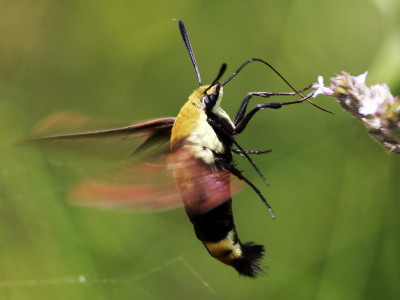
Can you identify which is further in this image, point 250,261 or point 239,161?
point 239,161

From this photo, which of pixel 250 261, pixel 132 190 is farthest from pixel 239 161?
pixel 132 190

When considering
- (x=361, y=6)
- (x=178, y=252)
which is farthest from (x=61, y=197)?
(x=361, y=6)

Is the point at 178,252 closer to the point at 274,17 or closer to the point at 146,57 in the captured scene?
the point at 146,57

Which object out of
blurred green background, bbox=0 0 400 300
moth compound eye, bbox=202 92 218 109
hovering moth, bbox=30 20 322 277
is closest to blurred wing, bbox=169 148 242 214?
hovering moth, bbox=30 20 322 277

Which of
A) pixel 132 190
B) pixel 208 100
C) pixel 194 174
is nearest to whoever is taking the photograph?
pixel 132 190

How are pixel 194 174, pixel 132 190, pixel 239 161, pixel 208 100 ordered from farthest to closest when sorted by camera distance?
pixel 239 161 → pixel 208 100 → pixel 194 174 → pixel 132 190

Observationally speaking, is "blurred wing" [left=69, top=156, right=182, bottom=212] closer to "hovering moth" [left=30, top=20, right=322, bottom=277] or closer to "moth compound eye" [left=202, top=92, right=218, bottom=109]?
"hovering moth" [left=30, top=20, right=322, bottom=277]

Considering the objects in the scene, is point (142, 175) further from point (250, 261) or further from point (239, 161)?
point (239, 161)
